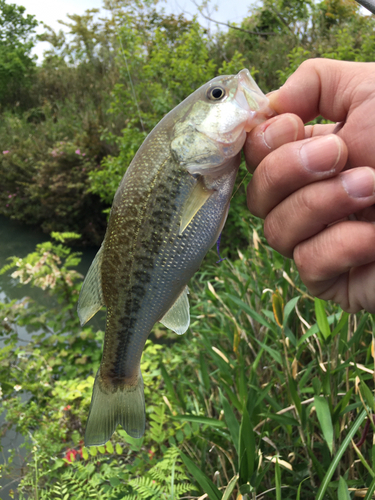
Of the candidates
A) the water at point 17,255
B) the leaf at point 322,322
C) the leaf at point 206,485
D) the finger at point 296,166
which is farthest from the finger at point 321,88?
the water at point 17,255

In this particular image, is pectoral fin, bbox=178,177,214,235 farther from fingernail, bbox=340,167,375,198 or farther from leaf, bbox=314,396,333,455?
leaf, bbox=314,396,333,455

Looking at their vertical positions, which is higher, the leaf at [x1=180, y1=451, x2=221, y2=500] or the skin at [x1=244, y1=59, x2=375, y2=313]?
the skin at [x1=244, y1=59, x2=375, y2=313]

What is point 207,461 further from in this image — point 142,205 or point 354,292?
point 142,205

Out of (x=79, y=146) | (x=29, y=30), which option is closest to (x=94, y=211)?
(x=79, y=146)

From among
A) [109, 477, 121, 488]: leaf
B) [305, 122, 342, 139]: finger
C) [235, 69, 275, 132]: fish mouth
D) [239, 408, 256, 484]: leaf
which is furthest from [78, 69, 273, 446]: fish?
[109, 477, 121, 488]: leaf

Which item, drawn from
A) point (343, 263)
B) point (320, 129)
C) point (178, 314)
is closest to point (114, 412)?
point (178, 314)

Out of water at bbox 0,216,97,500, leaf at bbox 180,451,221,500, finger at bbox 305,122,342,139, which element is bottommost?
water at bbox 0,216,97,500
